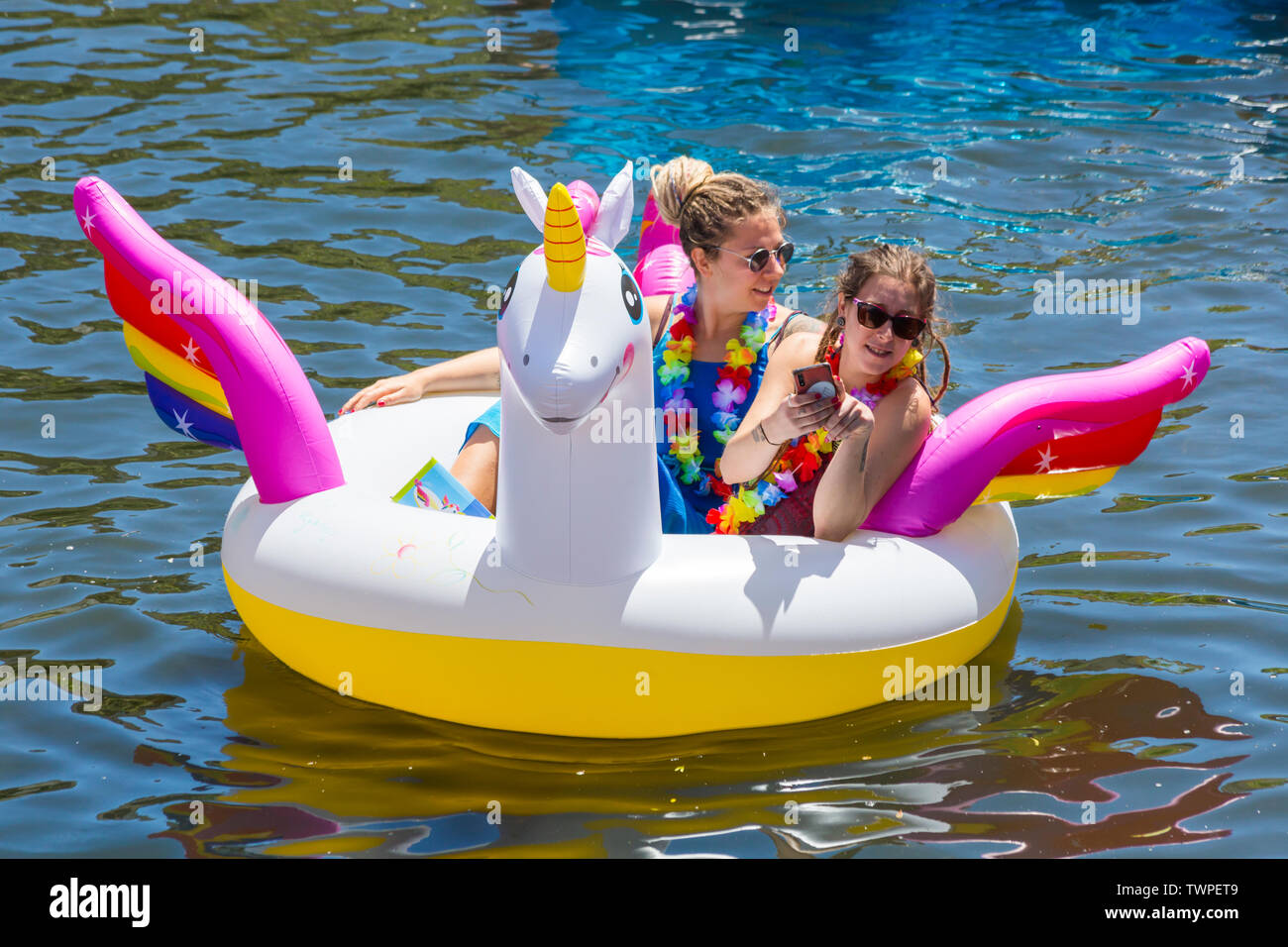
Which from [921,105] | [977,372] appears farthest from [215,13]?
[977,372]

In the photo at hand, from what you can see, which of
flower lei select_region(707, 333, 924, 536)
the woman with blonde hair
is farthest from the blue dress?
flower lei select_region(707, 333, 924, 536)

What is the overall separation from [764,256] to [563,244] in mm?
854

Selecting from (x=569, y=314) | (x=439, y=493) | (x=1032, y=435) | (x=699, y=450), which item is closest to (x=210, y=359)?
(x=439, y=493)

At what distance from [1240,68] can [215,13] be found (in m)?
7.37

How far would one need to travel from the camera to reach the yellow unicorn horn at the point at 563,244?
121 inches

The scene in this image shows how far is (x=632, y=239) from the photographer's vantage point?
7.09 m

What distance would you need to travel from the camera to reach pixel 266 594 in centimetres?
372

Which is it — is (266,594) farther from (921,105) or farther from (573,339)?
(921,105)

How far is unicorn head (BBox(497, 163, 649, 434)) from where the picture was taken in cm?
310

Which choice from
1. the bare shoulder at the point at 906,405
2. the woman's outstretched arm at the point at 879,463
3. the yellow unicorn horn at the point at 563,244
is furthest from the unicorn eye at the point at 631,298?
the bare shoulder at the point at 906,405

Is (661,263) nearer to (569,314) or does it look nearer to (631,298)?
(631,298)

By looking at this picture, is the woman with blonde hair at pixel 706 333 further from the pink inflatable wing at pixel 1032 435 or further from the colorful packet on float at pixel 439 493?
the pink inflatable wing at pixel 1032 435

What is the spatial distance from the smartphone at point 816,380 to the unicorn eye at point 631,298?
41 centimetres
